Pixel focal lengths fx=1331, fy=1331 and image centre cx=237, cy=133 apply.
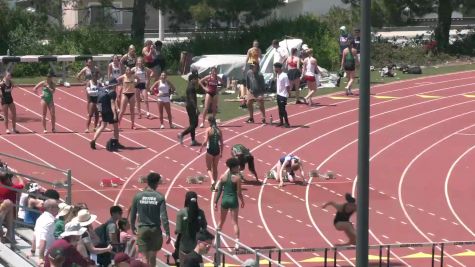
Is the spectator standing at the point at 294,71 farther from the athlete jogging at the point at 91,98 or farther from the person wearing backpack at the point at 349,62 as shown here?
the athlete jogging at the point at 91,98

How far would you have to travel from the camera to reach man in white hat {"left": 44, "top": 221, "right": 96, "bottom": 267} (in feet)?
45.0

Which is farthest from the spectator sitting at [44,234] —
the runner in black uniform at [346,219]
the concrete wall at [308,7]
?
the concrete wall at [308,7]

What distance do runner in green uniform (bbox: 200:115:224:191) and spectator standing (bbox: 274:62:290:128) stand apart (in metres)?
5.70

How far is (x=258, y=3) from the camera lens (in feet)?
152

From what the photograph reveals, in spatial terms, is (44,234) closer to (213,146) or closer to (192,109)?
(213,146)

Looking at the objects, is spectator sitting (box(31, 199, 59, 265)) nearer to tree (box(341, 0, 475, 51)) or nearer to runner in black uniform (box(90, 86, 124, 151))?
runner in black uniform (box(90, 86, 124, 151))

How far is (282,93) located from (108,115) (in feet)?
14.5

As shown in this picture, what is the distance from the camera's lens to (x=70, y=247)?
13828 mm

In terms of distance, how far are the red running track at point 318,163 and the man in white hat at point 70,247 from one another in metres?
5.77

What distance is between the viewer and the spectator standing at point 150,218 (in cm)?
1614

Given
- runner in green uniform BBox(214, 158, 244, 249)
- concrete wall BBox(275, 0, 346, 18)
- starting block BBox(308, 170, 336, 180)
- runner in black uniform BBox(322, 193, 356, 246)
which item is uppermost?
concrete wall BBox(275, 0, 346, 18)

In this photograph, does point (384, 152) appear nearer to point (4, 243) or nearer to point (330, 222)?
point (330, 222)

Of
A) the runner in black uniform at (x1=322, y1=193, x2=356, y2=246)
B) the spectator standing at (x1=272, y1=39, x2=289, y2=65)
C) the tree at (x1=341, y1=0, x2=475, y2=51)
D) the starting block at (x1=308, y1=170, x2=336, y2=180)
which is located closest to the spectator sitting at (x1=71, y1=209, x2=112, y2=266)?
the runner in black uniform at (x1=322, y1=193, x2=356, y2=246)

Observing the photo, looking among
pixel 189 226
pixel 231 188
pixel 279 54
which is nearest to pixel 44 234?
pixel 189 226
